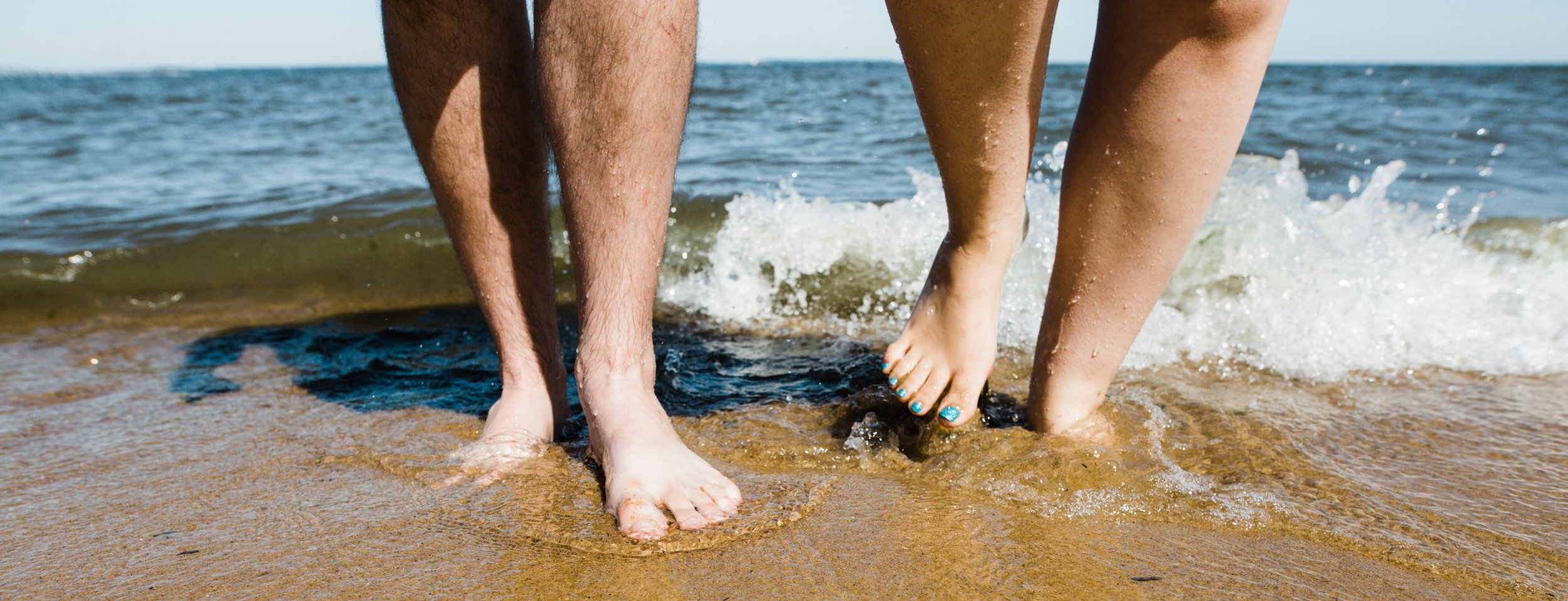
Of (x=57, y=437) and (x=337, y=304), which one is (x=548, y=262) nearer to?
(x=57, y=437)

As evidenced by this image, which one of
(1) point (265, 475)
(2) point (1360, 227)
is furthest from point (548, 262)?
(2) point (1360, 227)

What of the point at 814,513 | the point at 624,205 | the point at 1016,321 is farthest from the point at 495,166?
the point at 1016,321

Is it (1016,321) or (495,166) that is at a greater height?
(495,166)

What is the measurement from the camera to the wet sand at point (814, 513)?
81cm

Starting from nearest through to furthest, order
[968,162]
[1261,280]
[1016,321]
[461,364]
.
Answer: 1. [968,162]
2. [461,364]
3. [1016,321]
4. [1261,280]

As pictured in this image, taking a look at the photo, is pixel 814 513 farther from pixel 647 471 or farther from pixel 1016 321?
pixel 1016 321

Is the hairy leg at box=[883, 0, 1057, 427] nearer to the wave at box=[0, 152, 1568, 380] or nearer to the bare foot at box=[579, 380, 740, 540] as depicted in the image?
the bare foot at box=[579, 380, 740, 540]

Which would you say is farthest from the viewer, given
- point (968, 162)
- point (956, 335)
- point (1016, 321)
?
point (1016, 321)

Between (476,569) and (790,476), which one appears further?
(790,476)

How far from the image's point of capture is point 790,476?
1.06 m

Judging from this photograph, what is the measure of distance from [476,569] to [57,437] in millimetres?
914

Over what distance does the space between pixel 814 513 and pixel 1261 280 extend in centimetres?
154

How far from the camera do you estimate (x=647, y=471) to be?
963 mm

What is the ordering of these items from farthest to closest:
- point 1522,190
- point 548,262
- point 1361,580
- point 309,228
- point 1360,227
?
point 1522,190, point 309,228, point 1360,227, point 548,262, point 1361,580
